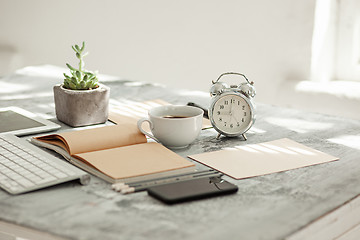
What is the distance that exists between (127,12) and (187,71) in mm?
606

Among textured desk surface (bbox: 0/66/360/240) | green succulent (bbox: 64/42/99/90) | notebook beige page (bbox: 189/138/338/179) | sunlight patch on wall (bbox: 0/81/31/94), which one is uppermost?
green succulent (bbox: 64/42/99/90)

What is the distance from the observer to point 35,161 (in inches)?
47.8

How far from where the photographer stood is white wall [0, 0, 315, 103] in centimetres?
301

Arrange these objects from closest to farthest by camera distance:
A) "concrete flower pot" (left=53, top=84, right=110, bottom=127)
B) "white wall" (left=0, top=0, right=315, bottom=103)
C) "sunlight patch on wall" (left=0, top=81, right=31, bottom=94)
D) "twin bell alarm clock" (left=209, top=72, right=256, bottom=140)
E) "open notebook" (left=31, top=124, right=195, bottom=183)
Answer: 1. "open notebook" (left=31, top=124, right=195, bottom=183)
2. "twin bell alarm clock" (left=209, top=72, right=256, bottom=140)
3. "concrete flower pot" (left=53, top=84, right=110, bottom=127)
4. "sunlight patch on wall" (left=0, top=81, right=31, bottom=94)
5. "white wall" (left=0, top=0, right=315, bottom=103)

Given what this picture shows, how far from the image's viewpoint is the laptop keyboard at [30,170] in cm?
110

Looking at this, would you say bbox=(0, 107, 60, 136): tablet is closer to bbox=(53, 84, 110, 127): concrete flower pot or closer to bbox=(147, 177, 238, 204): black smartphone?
bbox=(53, 84, 110, 127): concrete flower pot

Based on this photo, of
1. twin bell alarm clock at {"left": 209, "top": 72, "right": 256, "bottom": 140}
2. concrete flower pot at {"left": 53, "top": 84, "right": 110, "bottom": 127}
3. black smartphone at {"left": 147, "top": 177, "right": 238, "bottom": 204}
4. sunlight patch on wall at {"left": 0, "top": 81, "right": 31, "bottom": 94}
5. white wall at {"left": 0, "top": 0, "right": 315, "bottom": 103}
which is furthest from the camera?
white wall at {"left": 0, "top": 0, "right": 315, "bottom": 103}

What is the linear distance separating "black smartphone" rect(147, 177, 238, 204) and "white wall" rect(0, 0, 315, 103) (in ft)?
6.46

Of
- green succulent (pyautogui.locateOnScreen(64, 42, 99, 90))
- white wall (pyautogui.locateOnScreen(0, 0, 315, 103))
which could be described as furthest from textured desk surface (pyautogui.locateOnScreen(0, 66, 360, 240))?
white wall (pyautogui.locateOnScreen(0, 0, 315, 103))

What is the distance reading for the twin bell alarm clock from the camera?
1435 millimetres

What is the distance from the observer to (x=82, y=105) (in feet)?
5.12

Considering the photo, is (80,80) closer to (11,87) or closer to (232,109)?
(232,109)

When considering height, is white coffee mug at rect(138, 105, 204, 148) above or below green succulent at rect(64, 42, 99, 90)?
below

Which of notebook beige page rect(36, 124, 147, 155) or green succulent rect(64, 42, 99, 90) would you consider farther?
green succulent rect(64, 42, 99, 90)
